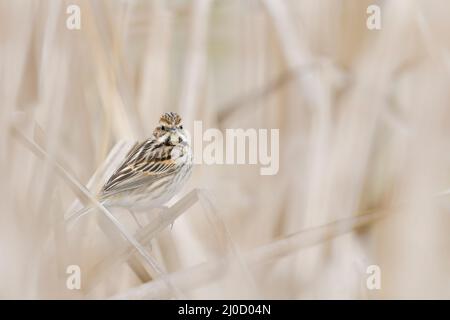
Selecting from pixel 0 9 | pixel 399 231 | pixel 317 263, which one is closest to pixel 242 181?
pixel 317 263

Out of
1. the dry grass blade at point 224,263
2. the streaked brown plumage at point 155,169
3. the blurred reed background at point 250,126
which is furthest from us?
the streaked brown plumage at point 155,169

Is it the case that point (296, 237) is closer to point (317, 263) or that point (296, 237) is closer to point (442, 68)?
point (317, 263)

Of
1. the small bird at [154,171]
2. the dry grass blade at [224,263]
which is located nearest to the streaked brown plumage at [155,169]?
the small bird at [154,171]

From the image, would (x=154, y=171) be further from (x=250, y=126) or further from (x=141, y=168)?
(x=250, y=126)

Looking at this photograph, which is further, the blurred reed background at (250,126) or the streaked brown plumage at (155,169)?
the streaked brown plumage at (155,169)

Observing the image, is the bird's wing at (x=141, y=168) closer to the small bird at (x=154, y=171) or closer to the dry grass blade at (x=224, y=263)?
the small bird at (x=154, y=171)

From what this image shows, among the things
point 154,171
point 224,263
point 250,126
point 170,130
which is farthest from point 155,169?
point 224,263

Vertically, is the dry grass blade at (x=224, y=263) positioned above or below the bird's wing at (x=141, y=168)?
below

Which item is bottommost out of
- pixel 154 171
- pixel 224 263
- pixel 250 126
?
pixel 224 263
